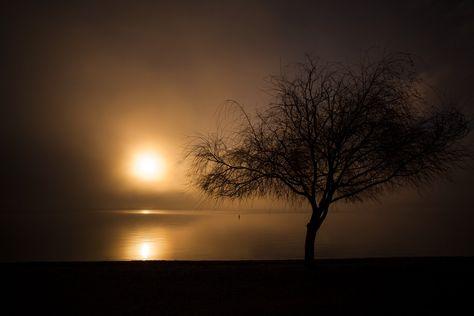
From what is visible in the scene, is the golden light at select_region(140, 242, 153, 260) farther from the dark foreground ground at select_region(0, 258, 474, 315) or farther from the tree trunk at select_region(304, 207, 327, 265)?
the tree trunk at select_region(304, 207, 327, 265)

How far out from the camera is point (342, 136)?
12.4 meters

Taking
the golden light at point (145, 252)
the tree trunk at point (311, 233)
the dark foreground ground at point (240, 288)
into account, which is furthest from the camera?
the golden light at point (145, 252)

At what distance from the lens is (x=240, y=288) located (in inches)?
423

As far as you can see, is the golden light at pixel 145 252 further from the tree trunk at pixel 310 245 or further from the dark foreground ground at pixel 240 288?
the tree trunk at pixel 310 245

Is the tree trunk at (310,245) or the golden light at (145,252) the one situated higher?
the tree trunk at (310,245)

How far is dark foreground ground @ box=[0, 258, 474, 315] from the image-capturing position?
8766 millimetres

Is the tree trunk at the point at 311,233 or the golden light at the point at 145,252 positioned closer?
the tree trunk at the point at 311,233

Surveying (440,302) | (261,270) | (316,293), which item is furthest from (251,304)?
(440,302)

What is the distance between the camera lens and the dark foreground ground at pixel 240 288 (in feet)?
28.8

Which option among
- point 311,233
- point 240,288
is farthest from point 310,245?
point 240,288

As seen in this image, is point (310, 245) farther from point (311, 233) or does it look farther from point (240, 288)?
point (240, 288)

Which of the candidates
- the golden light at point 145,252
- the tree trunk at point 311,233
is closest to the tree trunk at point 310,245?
the tree trunk at point 311,233

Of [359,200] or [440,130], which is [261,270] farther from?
[440,130]

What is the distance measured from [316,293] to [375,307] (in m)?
1.87
